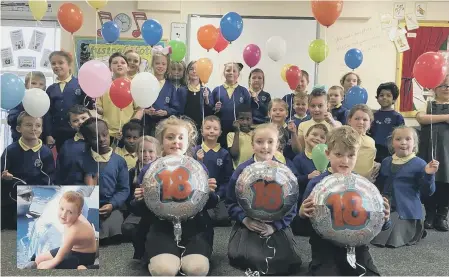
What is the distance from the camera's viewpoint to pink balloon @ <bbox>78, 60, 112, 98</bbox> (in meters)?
2.48

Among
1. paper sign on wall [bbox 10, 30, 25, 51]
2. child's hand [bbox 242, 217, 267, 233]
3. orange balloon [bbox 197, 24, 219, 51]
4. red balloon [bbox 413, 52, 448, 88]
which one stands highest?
paper sign on wall [bbox 10, 30, 25, 51]

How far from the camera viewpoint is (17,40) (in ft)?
16.0

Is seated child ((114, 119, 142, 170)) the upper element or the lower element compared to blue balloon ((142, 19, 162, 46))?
lower

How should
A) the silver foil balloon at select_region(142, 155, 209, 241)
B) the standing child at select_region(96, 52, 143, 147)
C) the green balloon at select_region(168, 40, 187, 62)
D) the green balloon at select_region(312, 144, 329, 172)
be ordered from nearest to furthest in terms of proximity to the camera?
Result: the silver foil balloon at select_region(142, 155, 209, 241)
the green balloon at select_region(312, 144, 329, 172)
the standing child at select_region(96, 52, 143, 147)
the green balloon at select_region(168, 40, 187, 62)

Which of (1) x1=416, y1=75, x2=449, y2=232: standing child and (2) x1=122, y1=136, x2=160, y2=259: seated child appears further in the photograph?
(1) x1=416, y1=75, x2=449, y2=232: standing child

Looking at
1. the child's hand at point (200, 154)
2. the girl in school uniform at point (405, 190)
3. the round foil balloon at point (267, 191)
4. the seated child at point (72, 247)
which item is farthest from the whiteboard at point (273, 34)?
the seated child at point (72, 247)

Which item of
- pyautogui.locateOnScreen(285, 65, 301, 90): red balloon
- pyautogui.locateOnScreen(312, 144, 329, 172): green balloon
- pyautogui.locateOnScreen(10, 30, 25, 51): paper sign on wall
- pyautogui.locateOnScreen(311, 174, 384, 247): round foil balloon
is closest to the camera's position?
pyautogui.locateOnScreen(311, 174, 384, 247): round foil balloon

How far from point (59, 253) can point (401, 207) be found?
1.87 m

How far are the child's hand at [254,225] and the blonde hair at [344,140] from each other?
1.48 ft

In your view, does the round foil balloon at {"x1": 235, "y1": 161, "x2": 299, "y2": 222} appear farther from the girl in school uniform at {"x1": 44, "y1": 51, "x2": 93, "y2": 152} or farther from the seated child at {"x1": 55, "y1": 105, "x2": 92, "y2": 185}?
the girl in school uniform at {"x1": 44, "y1": 51, "x2": 93, "y2": 152}

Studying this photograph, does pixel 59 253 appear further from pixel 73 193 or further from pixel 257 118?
pixel 257 118

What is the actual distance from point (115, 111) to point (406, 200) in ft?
6.38

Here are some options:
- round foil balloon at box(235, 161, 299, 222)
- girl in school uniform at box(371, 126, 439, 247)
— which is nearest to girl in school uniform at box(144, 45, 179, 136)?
round foil balloon at box(235, 161, 299, 222)

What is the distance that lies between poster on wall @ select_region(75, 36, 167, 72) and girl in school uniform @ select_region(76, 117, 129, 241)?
2179mm
